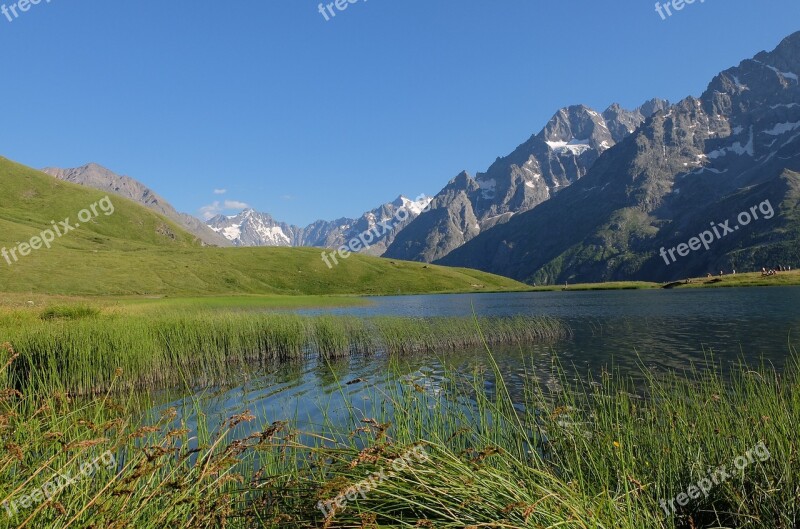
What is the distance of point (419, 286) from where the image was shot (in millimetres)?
180625

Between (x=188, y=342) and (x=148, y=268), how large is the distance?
396ft

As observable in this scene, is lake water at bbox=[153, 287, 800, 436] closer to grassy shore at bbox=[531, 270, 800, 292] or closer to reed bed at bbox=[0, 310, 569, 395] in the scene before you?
reed bed at bbox=[0, 310, 569, 395]

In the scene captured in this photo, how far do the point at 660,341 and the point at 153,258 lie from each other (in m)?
143

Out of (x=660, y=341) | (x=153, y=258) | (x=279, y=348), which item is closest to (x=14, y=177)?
(x=153, y=258)

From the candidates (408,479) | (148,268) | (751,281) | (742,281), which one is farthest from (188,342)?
(742,281)

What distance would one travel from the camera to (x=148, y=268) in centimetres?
12925

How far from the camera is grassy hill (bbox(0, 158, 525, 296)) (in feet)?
356

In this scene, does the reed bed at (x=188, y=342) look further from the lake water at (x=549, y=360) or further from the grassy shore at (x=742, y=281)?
the grassy shore at (x=742, y=281)

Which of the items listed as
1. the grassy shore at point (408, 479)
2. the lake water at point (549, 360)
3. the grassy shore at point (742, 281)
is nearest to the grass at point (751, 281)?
the grassy shore at point (742, 281)

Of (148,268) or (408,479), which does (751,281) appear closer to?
(408,479)

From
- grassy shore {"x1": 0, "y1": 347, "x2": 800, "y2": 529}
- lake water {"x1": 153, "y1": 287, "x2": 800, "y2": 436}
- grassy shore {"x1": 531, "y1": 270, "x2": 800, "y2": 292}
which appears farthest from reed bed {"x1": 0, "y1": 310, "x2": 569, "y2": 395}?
grassy shore {"x1": 531, "y1": 270, "x2": 800, "y2": 292}

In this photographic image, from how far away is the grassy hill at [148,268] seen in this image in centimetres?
10844

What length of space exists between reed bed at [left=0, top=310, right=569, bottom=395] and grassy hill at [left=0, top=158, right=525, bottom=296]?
8905 centimetres

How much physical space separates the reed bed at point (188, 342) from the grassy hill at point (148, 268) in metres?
89.0
